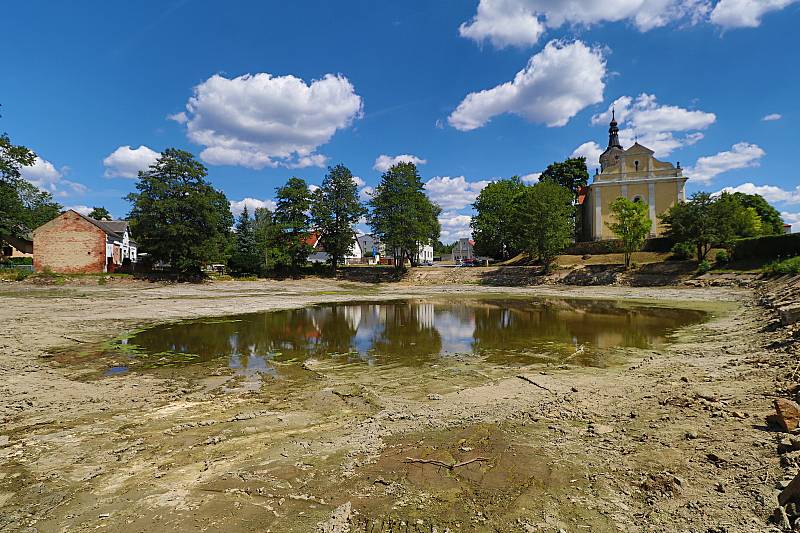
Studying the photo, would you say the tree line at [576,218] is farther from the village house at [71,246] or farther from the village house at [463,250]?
the village house at [71,246]

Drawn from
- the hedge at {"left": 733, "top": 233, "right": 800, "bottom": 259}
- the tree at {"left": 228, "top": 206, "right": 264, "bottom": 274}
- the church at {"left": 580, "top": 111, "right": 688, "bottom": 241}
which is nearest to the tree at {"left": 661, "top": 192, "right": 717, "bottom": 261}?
the hedge at {"left": 733, "top": 233, "right": 800, "bottom": 259}

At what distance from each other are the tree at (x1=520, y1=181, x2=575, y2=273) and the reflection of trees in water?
22314 mm

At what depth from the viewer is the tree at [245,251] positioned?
177 ft

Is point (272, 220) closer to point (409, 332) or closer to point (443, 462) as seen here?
point (409, 332)

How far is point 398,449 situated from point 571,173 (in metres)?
73.5

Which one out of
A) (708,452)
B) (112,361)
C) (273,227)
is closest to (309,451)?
(708,452)

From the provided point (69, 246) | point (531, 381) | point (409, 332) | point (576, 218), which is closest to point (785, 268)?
point (409, 332)

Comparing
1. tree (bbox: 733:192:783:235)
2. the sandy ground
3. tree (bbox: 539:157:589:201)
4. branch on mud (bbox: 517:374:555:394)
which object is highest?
tree (bbox: 539:157:589:201)

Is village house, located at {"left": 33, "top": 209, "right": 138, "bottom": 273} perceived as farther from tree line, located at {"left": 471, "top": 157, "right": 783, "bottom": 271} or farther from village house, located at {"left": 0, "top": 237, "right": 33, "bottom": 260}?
tree line, located at {"left": 471, "top": 157, "right": 783, "bottom": 271}

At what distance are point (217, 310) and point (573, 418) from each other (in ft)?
72.4

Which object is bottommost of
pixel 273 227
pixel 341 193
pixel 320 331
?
pixel 320 331

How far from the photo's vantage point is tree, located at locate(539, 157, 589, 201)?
6981cm

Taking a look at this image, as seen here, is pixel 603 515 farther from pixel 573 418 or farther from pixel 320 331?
pixel 320 331

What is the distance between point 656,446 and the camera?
512cm
